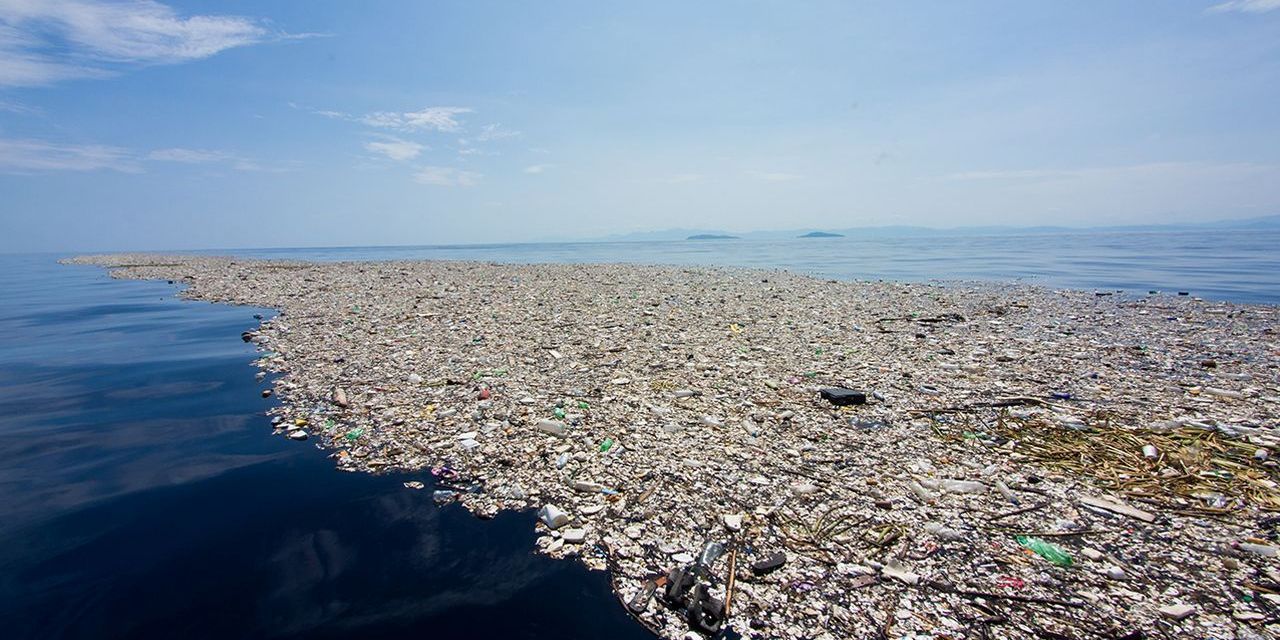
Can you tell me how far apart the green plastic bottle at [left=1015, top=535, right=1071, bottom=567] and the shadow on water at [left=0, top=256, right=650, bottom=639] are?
10.1ft

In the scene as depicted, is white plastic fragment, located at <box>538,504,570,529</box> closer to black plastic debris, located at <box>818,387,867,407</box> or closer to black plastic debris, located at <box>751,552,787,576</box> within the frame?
black plastic debris, located at <box>751,552,787,576</box>

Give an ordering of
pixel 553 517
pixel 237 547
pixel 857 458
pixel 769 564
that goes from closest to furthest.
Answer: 1. pixel 769 564
2. pixel 237 547
3. pixel 553 517
4. pixel 857 458

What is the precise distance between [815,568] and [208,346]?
577 inches

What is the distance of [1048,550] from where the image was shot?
4008 mm

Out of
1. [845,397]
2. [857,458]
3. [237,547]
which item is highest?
[845,397]

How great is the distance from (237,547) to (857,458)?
591 cm

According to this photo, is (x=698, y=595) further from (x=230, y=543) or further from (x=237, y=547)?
(x=230, y=543)

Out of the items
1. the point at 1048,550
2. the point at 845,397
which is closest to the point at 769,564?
the point at 1048,550

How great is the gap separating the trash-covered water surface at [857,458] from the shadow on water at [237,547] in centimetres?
43

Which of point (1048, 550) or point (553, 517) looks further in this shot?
point (553, 517)

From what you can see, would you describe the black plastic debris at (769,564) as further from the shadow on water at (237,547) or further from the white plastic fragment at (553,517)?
the white plastic fragment at (553,517)

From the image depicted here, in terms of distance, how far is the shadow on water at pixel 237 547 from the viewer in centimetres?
358

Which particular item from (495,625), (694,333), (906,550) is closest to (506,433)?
(495,625)

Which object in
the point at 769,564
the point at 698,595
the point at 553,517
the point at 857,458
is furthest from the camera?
the point at 857,458
